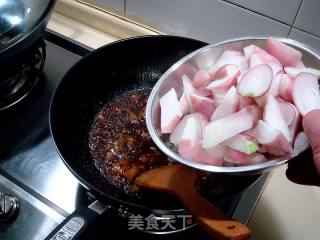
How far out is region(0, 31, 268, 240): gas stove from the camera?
1.92ft

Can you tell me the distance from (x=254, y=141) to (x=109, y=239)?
26 cm

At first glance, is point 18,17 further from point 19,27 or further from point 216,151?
point 216,151

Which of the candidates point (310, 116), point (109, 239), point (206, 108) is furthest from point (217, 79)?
point (109, 239)

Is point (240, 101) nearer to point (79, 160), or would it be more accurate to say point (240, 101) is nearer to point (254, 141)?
point (254, 141)

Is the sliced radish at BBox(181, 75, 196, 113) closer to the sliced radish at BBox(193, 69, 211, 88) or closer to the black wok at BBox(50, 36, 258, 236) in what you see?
the sliced radish at BBox(193, 69, 211, 88)

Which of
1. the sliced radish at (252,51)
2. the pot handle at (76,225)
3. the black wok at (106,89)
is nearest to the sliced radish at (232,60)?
the sliced radish at (252,51)

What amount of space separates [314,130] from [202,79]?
209 millimetres

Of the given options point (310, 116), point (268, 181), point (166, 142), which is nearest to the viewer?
point (310, 116)

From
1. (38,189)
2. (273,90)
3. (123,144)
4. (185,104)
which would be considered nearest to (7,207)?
(38,189)

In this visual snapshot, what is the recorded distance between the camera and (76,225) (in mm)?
513

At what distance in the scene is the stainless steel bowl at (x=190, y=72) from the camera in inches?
20.5

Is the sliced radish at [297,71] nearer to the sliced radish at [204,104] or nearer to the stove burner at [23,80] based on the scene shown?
the sliced radish at [204,104]

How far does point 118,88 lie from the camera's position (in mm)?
778

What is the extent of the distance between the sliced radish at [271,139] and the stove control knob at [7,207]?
1.24 feet
